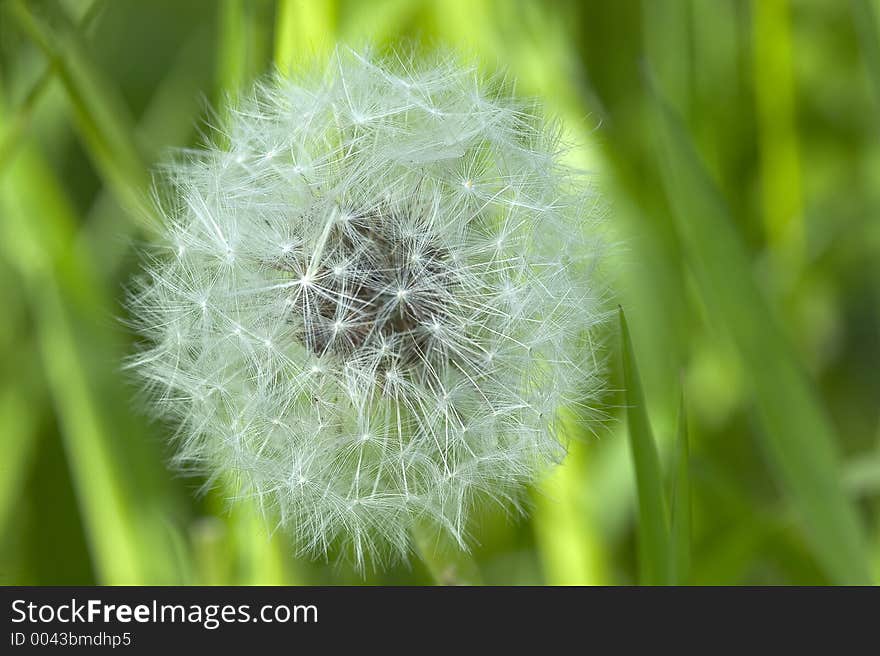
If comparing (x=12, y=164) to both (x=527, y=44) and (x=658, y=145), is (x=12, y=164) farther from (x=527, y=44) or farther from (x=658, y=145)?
(x=658, y=145)

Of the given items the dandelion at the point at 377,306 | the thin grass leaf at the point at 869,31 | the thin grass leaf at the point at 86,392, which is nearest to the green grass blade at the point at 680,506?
the dandelion at the point at 377,306

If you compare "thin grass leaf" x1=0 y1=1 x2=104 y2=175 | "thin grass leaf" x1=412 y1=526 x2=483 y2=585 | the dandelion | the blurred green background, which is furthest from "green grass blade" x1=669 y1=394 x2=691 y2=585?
"thin grass leaf" x1=0 y1=1 x2=104 y2=175

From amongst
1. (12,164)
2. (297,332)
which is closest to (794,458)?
(297,332)

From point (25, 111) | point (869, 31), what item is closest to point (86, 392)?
point (25, 111)

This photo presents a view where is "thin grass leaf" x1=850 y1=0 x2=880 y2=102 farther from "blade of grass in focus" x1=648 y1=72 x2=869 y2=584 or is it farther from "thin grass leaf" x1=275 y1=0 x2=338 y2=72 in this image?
"thin grass leaf" x1=275 y1=0 x2=338 y2=72
